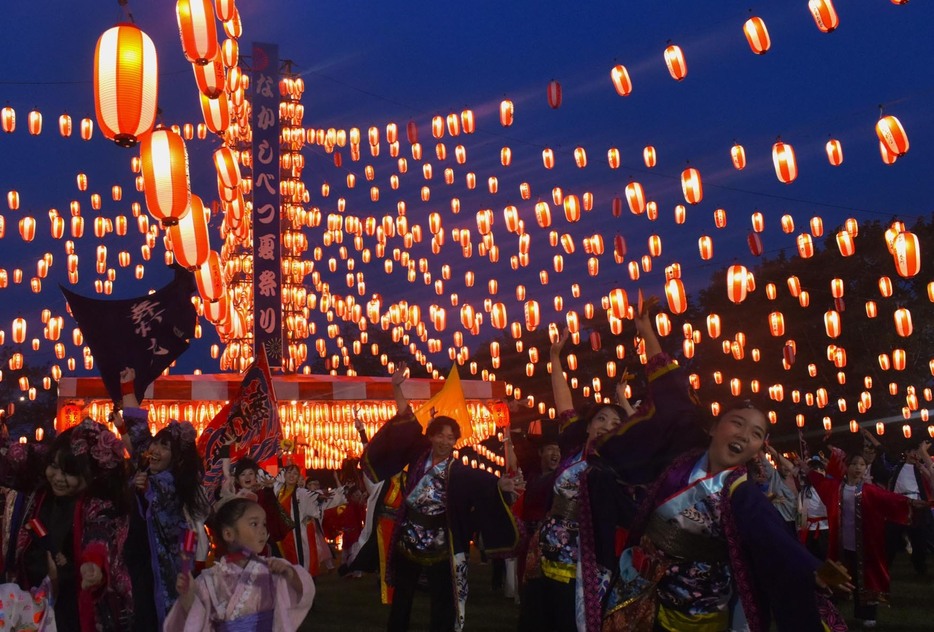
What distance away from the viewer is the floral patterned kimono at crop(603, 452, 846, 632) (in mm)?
3707

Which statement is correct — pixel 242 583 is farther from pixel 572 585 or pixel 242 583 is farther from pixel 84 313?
pixel 84 313

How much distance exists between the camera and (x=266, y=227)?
22547 millimetres

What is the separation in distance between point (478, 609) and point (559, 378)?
4968mm

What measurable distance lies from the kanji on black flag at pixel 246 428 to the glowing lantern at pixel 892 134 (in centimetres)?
878

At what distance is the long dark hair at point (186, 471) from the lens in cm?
589

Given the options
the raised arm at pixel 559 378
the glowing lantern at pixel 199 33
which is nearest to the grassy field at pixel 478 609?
the raised arm at pixel 559 378

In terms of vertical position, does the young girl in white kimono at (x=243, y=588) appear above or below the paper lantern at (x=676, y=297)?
below

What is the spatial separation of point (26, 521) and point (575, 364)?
114 feet

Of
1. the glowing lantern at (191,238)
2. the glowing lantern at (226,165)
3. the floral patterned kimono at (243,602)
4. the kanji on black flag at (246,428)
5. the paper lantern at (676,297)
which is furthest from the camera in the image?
the paper lantern at (676,297)

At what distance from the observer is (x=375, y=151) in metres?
23.6

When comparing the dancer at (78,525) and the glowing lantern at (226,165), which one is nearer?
the dancer at (78,525)

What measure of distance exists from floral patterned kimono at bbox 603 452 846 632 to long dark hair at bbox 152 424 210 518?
2.78m

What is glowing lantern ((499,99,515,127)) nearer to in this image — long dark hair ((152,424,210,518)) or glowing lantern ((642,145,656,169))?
glowing lantern ((642,145,656,169))

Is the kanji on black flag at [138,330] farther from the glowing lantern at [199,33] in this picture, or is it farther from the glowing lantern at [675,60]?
the glowing lantern at [675,60]
